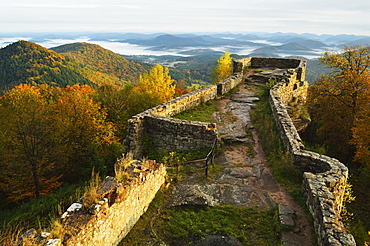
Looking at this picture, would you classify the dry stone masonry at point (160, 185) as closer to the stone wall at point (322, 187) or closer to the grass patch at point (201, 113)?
the stone wall at point (322, 187)

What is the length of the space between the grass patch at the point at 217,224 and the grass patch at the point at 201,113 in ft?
23.6

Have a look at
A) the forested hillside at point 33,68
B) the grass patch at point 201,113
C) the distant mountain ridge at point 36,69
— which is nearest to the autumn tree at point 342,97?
the grass patch at point 201,113

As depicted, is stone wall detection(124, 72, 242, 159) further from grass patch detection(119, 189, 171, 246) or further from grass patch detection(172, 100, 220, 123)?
grass patch detection(119, 189, 171, 246)

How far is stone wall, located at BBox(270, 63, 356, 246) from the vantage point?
552 cm

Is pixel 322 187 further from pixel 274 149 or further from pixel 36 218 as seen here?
pixel 36 218

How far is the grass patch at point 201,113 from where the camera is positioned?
1436cm

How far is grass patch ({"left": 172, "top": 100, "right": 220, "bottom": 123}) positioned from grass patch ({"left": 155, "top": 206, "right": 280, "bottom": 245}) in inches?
283

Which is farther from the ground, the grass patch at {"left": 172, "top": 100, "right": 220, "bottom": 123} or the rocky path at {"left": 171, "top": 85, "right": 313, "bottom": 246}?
the grass patch at {"left": 172, "top": 100, "right": 220, "bottom": 123}

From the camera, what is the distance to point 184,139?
1193cm

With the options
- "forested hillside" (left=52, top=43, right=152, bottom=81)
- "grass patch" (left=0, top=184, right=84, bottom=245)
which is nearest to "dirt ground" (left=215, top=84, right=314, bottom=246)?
"grass patch" (left=0, top=184, right=84, bottom=245)

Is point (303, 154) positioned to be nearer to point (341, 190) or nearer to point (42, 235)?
point (341, 190)

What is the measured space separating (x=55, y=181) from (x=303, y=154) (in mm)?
20224

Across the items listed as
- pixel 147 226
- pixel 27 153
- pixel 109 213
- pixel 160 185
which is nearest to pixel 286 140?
pixel 160 185

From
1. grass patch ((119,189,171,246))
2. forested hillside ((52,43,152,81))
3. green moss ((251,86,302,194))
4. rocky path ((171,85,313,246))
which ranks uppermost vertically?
green moss ((251,86,302,194))
